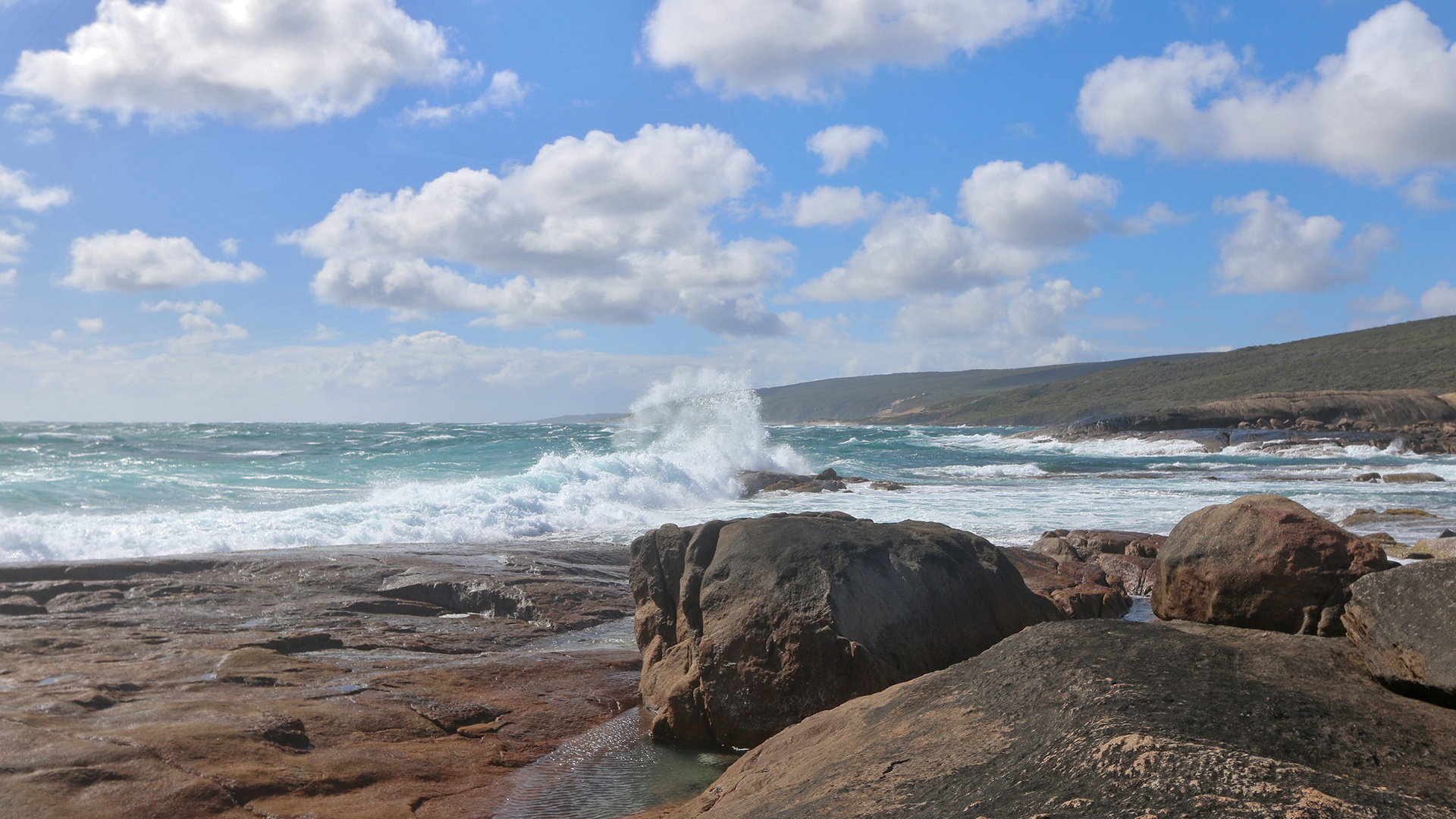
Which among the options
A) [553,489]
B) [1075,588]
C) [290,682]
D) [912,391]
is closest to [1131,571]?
[1075,588]

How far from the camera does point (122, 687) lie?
4.93m

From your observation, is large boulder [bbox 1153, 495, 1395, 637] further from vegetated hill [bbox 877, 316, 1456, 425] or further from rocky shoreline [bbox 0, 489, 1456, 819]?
vegetated hill [bbox 877, 316, 1456, 425]

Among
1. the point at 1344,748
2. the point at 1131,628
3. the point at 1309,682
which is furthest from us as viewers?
the point at 1131,628

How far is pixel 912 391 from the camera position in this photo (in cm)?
17375

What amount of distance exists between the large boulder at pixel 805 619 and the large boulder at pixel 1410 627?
7.57ft

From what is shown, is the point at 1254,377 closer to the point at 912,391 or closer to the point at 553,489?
the point at 553,489

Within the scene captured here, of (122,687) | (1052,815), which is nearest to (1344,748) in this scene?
(1052,815)

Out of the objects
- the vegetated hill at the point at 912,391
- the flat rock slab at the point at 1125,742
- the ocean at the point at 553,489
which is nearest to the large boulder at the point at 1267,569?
the flat rock slab at the point at 1125,742

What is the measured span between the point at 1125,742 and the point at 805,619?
8.95 ft

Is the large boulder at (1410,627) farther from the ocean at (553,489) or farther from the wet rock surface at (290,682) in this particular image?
the ocean at (553,489)

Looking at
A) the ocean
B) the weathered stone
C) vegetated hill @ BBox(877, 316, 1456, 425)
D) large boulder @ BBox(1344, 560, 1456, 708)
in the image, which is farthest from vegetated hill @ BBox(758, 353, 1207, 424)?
large boulder @ BBox(1344, 560, 1456, 708)

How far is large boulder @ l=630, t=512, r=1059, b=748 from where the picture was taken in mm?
4711

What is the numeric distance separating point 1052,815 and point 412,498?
51.9 ft

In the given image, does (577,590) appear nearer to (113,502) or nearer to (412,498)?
(412,498)
